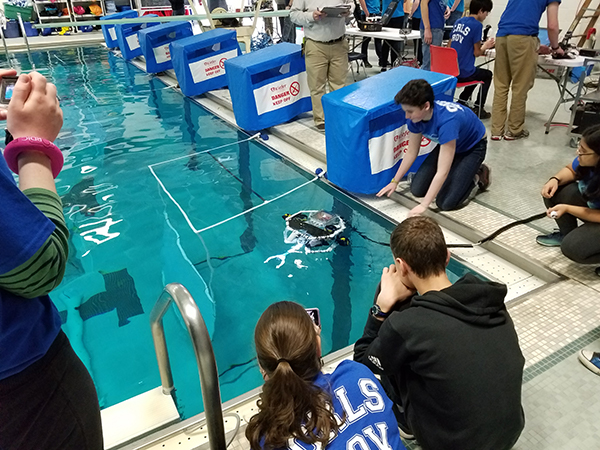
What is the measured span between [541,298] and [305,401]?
5.82ft

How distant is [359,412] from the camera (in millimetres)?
1104

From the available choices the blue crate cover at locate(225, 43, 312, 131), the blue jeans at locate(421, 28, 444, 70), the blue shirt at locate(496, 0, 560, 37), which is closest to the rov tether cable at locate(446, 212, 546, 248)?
the blue shirt at locate(496, 0, 560, 37)

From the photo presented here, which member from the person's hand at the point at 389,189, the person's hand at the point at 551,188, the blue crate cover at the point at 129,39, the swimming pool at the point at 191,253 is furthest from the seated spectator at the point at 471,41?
the blue crate cover at the point at 129,39

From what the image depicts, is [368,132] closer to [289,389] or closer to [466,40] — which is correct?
[466,40]

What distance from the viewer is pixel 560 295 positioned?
2328mm

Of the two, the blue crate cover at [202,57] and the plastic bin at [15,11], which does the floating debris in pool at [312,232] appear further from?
the plastic bin at [15,11]

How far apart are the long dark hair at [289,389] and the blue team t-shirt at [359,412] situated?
2 cm

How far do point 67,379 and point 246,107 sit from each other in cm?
431

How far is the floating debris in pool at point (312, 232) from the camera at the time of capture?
308 centimetres

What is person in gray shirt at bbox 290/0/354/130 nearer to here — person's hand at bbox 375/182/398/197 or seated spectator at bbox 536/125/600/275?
person's hand at bbox 375/182/398/197

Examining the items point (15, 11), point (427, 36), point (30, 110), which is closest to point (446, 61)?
point (427, 36)

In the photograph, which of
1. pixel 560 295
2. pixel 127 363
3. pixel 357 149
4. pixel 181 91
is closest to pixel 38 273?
pixel 127 363

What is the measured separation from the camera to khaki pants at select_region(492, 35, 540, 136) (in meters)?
4.03

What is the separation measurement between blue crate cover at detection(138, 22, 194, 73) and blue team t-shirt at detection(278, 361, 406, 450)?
784 cm
